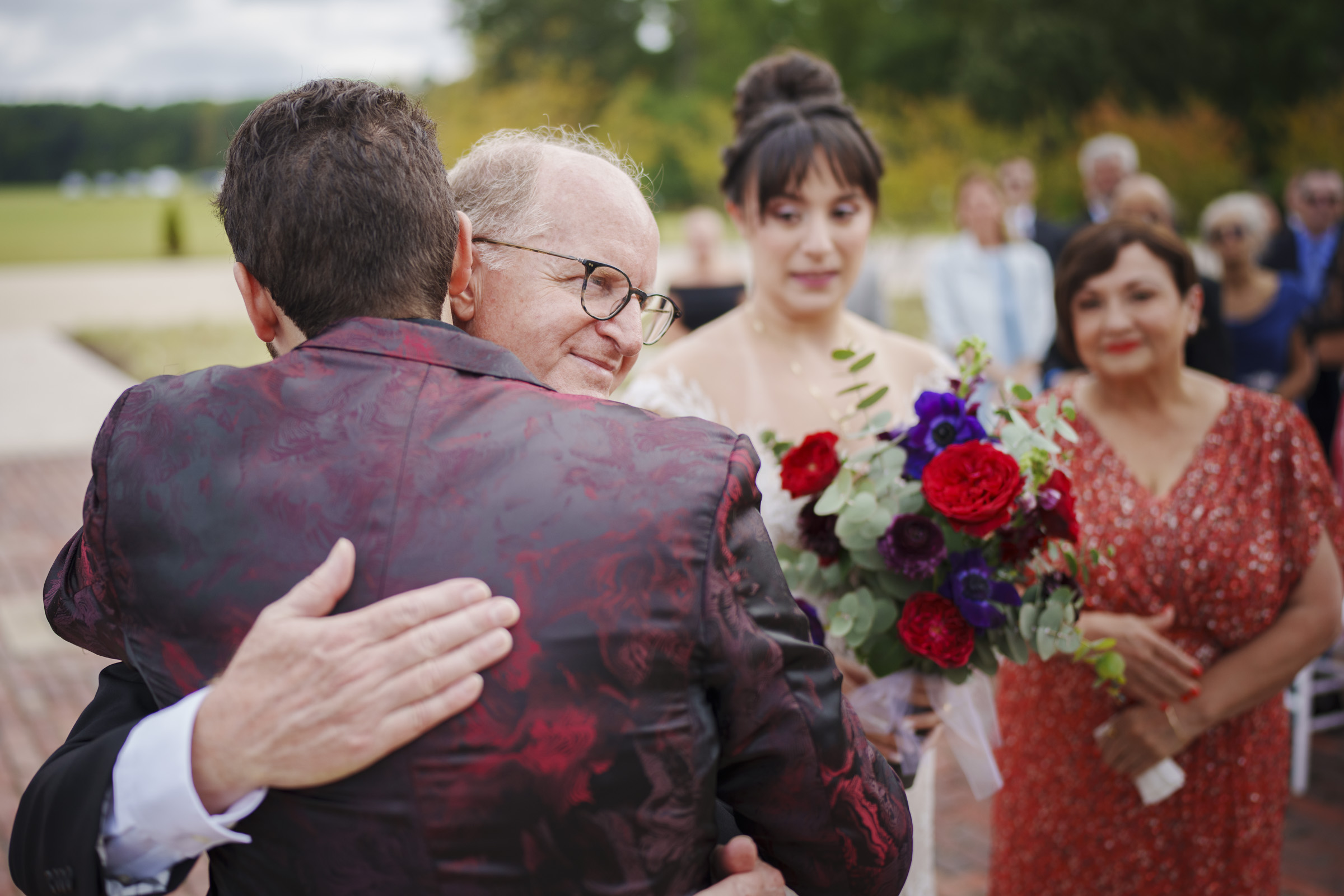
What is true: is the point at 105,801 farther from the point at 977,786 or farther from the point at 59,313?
the point at 59,313

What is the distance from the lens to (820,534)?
7.16 ft

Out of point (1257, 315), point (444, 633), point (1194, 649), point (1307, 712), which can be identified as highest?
point (1257, 315)

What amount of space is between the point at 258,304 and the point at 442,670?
596 millimetres

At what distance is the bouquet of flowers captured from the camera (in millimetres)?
1999

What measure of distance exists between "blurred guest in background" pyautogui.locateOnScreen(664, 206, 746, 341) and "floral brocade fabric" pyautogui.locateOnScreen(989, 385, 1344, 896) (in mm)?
4642

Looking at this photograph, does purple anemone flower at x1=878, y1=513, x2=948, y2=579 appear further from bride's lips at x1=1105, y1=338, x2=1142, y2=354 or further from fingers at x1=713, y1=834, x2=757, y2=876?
bride's lips at x1=1105, y1=338, x2=1142, y2=354

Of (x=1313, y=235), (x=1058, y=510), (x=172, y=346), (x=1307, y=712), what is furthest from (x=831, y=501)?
(x=172, y=346)

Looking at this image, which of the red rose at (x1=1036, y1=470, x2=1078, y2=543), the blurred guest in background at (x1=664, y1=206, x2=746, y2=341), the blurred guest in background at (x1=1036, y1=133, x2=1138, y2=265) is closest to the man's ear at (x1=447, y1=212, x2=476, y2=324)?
the red rose at (x1=1036, y1=470, x2=1078, y2=543)

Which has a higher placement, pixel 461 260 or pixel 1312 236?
pixel 1312 236

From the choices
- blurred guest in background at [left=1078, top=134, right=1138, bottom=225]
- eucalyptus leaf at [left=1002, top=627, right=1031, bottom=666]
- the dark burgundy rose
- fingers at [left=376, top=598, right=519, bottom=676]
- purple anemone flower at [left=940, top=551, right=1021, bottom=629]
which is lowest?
eucalyptus leaf at [left=1002, top=627, right=1031, bottom=666]

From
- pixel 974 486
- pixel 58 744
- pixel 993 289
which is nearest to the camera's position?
pixel 974 486

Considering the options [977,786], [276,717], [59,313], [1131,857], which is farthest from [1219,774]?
[59,313]

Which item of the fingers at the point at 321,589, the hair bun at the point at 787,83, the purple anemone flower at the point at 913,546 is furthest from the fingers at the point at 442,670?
the hair bun at the point at 787,83

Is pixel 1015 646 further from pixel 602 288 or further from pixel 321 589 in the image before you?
pixel 321 589
